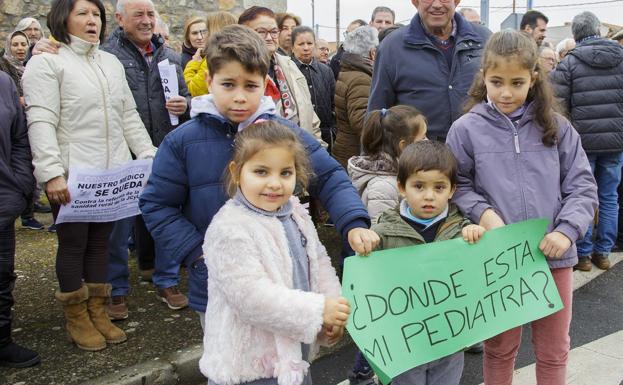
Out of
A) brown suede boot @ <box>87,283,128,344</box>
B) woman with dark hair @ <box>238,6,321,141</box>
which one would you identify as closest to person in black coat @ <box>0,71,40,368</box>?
brown suede boot @ <box>87,283,128,344</box>

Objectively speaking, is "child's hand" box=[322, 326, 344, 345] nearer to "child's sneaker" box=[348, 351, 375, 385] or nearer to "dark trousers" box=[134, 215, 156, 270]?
"child's sneaker" box=[348, 351, 375, 385]

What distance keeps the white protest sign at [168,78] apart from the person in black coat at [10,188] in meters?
1.05

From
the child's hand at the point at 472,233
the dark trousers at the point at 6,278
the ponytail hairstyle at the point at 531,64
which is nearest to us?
the child's hand at the point at 472,233

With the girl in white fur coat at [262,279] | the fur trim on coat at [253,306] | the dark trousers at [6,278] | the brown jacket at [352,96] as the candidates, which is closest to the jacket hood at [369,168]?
the girl in white fur coat at [262,279]

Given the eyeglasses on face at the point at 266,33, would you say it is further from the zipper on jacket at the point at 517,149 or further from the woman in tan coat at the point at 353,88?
the zipper on jacket at the point at 517,149

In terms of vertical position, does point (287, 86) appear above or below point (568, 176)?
above

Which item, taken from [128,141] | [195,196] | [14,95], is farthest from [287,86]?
[195,196]

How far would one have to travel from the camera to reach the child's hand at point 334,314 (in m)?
1.78

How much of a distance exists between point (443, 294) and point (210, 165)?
104 centimetres

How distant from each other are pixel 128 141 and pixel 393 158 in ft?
5.60

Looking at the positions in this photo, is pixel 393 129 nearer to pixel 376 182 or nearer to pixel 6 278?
pixel 376 182

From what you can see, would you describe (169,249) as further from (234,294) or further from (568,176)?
(568,176)

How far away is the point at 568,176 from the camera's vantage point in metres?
2.53

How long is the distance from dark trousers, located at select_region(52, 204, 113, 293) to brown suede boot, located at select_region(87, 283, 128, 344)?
0.16 ft
